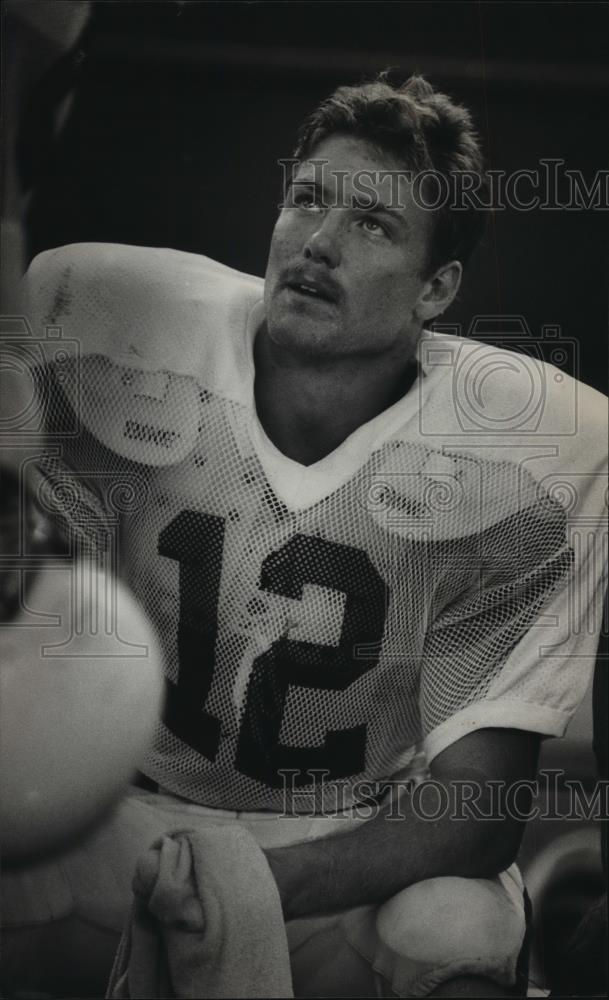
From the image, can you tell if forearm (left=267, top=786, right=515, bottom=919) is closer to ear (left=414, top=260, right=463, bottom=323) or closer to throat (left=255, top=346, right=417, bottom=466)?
throat (left=255, top=346, right=417, bottom=466)

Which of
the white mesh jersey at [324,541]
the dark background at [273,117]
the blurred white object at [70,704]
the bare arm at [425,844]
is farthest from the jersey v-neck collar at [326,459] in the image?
the bare arm at [425,844]

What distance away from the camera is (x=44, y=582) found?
1.49 metres

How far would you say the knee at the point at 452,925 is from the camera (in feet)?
4.53

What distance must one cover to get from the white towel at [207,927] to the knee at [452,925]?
14 centimetres

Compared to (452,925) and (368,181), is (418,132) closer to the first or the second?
(368,181)

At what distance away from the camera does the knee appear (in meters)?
1.38

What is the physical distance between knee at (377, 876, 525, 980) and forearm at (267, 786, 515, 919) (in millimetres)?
17

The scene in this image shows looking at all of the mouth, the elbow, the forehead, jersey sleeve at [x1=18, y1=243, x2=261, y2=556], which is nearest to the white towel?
the elbow

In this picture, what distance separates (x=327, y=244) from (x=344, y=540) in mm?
372

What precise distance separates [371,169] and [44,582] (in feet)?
2.21

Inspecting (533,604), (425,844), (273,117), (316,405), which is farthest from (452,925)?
(273,117)

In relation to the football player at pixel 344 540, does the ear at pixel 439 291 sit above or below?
above

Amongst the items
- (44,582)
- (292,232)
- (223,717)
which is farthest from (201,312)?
(223,717)

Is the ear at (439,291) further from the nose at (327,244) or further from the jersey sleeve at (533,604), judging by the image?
the jersey sleeve at (533,604)
